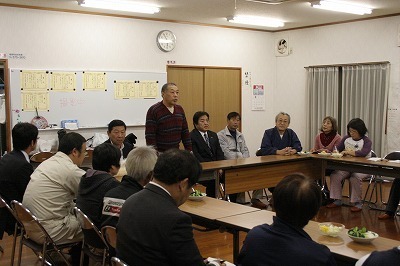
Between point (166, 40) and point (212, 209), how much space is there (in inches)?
205

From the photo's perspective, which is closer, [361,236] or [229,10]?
[361,236]

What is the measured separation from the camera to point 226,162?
18.8 ft

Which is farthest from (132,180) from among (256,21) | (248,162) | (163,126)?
(256,21)

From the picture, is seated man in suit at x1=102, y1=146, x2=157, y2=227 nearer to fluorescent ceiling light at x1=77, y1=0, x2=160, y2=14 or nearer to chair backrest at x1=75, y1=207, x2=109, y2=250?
chair backrest at x1=75, y1=207, x2=109, y2=250

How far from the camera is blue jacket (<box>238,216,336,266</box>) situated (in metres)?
1.85

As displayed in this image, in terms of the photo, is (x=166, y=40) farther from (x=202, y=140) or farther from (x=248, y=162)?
(x=248, y=162)

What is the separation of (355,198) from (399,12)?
11.0 feet

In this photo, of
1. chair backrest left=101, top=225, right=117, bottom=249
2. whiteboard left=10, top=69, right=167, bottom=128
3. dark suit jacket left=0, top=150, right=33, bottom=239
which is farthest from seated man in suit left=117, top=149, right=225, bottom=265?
whiteboard left=10, top=69, right=167, bottom=128

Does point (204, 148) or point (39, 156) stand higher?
point (204, 148)

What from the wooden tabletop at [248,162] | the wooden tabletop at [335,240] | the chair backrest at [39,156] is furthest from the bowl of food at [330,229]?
the chair backrest at [39,156]

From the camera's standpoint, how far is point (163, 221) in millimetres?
1989

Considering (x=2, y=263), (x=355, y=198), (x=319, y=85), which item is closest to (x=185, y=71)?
(x=319, y=85)

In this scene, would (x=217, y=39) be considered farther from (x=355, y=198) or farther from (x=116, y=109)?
(x=355, y=198)

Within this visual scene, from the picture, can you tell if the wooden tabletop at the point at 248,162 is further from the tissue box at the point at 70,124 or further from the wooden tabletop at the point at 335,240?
the tissue box at the point at 70,124
